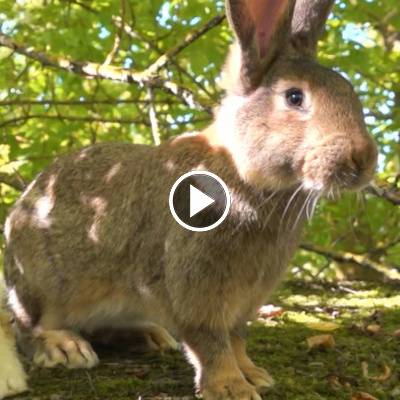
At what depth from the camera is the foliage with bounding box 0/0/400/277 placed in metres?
5.21

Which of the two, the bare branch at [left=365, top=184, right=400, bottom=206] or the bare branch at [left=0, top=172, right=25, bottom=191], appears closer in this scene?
the bare branch at [left=365, top=184, right=400, bottom=206]

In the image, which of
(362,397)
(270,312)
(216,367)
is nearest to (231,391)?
(216,367)

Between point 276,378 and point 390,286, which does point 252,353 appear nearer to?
point 276,378

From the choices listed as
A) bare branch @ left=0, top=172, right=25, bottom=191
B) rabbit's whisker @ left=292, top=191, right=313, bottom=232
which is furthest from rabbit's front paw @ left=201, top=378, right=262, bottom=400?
bare branch @ left=0, top=172, right=25, bottom=191

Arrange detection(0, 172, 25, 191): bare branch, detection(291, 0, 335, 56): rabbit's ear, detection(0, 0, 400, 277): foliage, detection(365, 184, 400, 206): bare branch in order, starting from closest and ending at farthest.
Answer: detection(291, 0, 335, 56): rabbit's ear → detection(365, 184, 400, 206): bare branch → detection(0, 172, 25, 191): bare branch → detection(0, 0, 400, 277): foliage

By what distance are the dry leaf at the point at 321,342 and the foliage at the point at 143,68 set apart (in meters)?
1.14

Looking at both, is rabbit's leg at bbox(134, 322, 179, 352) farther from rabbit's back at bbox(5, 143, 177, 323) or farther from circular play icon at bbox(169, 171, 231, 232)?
circular play icon at bbox(169, 171, 231, 232)

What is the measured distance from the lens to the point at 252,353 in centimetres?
383

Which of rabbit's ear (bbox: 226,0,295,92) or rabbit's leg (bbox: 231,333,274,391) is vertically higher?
rabbit's ear (bbox: 226,0,295,92)

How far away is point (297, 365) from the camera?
11.9 ft

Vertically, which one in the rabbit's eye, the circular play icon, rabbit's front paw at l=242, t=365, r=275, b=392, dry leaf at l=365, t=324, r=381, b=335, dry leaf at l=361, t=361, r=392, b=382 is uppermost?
the rabbit's eye

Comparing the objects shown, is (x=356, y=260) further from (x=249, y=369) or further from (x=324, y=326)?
(x=249, y=369)

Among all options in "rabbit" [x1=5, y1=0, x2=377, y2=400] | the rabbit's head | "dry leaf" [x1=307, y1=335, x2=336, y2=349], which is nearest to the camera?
the rabbit's head

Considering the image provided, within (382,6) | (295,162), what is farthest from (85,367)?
(382,6)
